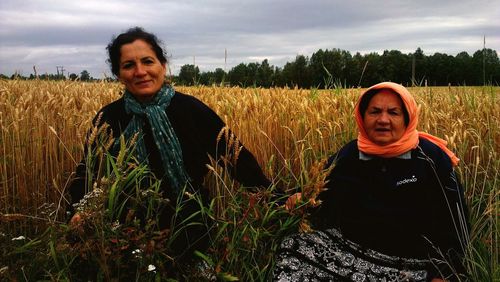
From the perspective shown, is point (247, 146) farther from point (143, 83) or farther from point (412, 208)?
point (412, 208)

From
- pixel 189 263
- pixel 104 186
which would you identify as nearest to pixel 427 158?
pixel 189 263

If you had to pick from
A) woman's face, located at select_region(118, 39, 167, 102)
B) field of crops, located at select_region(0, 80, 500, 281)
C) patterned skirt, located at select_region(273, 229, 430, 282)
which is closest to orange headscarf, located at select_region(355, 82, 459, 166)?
field of crops, located at select_region(0, 80, 500, 281)

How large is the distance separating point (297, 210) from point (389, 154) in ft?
1.74

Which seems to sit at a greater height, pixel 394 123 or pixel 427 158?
pixel 394 123

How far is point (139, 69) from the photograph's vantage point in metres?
2.49

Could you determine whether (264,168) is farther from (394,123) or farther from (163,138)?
(394,123)

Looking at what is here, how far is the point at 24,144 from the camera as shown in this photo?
2965 millimetres

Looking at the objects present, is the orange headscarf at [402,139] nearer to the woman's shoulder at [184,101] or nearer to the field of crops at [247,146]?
the field of crops at [247,146]

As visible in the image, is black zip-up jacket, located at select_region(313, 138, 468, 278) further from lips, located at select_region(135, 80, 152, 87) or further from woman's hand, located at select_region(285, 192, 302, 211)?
lips, located at select_region(135, 80, 152, 87)

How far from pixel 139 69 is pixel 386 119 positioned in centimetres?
129

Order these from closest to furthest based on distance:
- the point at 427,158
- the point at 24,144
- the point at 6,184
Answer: the point at 427,158 < the point at 6,184 < the point at 24,144

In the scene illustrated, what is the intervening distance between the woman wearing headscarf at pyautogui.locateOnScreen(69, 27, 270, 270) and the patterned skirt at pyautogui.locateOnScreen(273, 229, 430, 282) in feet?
1.30

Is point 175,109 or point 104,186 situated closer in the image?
point 104,186

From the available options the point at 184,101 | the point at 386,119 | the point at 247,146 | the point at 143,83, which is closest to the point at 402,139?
the point at 386,119
